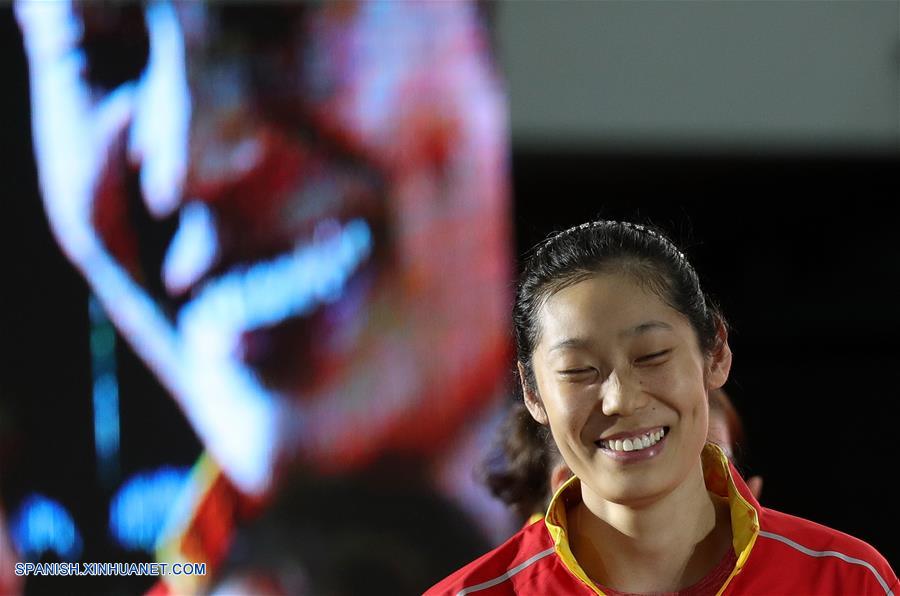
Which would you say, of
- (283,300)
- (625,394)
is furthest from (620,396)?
(283,300)

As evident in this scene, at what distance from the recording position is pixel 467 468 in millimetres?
2201

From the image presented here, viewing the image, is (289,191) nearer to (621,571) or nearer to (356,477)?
(356,477)

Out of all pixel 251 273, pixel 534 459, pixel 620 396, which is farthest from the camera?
pixel 251 273

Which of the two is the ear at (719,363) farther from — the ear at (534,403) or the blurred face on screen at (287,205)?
the blurred face on screen at (287,205)

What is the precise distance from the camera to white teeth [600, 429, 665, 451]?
97cm

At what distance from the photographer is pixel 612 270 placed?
1.02 m

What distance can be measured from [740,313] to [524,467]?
2.67 ft

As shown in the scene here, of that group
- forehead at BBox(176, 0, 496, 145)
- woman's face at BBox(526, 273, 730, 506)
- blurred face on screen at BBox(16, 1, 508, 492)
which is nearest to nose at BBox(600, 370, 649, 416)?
woman's face at BBox(526, 273, 730, 506)

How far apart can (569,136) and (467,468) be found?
2.56ft

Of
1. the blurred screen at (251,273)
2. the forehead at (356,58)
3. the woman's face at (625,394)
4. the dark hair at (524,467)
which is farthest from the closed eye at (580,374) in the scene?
the forehead at (356,58)

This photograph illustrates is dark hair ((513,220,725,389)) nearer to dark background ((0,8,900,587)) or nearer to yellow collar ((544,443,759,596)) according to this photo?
yellow collar ((544,443,759,596))

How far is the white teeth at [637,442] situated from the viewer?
97cm

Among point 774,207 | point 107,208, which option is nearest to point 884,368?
point 774,207

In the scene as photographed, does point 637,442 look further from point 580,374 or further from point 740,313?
point 740,313
